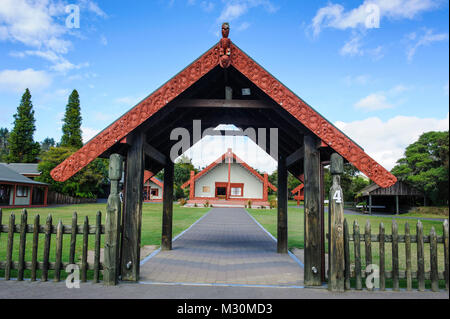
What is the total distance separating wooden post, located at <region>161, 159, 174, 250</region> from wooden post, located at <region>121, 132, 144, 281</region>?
3.31m

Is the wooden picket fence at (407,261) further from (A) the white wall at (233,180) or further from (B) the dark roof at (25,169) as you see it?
(B) the dark roof at (25,169)

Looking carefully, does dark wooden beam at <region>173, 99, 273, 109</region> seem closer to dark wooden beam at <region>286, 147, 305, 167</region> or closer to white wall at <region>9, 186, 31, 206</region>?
dark wooden beam at <region>286, 147, 305, 167</region>

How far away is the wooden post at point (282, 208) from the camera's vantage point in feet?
29.2

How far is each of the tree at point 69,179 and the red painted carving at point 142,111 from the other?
118 feet

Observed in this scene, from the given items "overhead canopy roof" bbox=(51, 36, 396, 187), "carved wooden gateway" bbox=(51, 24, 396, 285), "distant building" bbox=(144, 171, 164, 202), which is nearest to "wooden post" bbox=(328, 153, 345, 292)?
"carved wooden gateway" bbox=(51, 24, 396, 285)

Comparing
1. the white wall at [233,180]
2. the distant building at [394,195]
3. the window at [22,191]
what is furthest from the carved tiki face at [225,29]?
the white wall at [233,180]

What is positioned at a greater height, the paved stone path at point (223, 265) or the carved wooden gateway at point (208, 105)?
the carved wooden gateway at point (208, 105)

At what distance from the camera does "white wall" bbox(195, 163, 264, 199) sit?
3881 centimetres

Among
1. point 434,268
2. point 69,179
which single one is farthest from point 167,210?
point 69,179

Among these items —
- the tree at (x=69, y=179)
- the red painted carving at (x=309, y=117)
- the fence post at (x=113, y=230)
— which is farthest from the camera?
the tree at (x=69, y=179)
